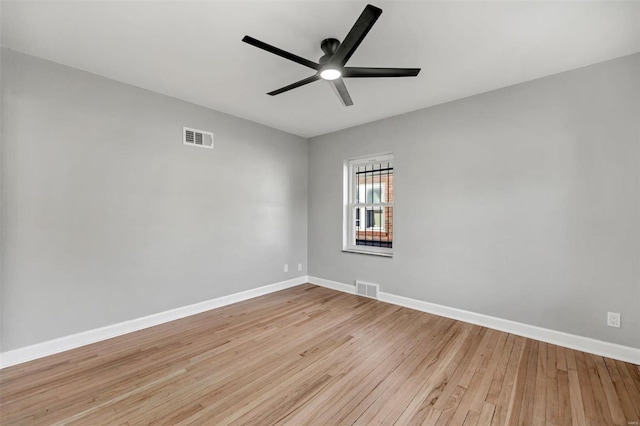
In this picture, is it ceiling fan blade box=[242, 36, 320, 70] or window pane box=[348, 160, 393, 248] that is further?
window pane box=[348, 160, 393, 248]

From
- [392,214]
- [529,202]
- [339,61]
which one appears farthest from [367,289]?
[339,61]

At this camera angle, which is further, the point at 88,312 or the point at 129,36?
the point at 88,312

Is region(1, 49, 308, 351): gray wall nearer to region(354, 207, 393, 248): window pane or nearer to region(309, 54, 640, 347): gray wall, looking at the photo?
region(354, 207, 393, 248): window pane

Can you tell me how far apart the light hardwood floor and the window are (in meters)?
1.56

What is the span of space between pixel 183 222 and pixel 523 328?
13.2 feet

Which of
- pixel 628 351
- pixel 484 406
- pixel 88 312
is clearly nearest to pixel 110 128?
pixel 88 312

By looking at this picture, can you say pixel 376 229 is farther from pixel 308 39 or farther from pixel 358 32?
pixel 358 32

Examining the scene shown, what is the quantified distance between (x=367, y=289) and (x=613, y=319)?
2.51m

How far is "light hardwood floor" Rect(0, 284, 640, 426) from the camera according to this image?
1666 mm

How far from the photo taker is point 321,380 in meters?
2.01

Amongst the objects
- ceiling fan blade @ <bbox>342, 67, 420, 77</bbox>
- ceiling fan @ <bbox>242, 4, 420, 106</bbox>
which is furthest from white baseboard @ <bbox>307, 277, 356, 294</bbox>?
ceiling fan blade @ <bbox>342, 67, 420, 77</bbox>

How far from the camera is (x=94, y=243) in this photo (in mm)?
2594

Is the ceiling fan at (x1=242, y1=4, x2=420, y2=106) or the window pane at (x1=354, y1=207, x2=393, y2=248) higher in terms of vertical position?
the ceiling fan at (x1=242, y1=4, x2=420, y2=106)

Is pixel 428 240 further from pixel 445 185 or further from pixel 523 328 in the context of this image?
pixel 523 328
